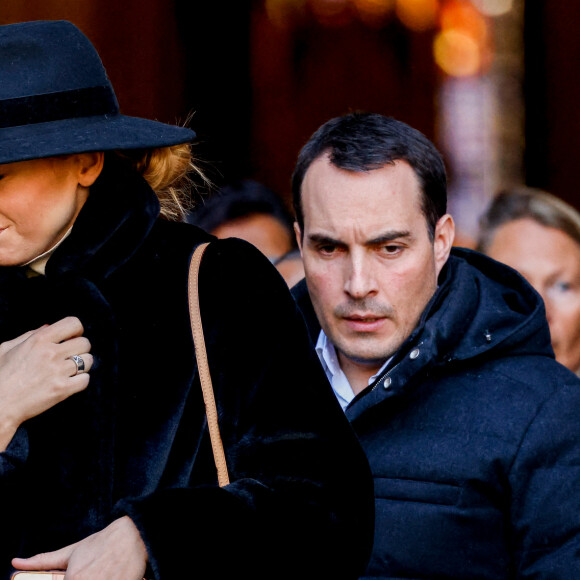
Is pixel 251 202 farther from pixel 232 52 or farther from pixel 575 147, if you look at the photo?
pixel 575 147

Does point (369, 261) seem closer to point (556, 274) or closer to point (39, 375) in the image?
point (39, 375)

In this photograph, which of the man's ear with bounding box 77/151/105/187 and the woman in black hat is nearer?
the woman in black hat

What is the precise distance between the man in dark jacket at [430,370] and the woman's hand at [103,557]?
1.05 meters

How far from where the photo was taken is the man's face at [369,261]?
9.29ft

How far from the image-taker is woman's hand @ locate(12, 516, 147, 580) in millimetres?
1672

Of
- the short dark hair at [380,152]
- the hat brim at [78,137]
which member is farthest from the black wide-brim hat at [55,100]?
the short dark hair at [380,152]

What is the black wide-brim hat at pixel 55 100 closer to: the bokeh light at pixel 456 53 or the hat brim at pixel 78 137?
the hat brim at pixel 78 137

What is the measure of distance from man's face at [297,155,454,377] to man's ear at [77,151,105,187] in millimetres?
995

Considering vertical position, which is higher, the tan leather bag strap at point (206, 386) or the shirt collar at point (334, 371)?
the tan leather bag strap at point (206, 386)

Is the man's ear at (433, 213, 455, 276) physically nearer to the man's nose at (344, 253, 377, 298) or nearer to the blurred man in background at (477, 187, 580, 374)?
the man's nose at (344, 253, 377, 298)

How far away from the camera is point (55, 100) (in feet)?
6.23

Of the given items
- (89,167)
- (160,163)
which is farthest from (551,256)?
(89,167)

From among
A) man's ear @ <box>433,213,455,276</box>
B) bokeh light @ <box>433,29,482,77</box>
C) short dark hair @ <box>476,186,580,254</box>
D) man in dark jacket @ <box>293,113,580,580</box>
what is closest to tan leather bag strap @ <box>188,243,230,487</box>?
man in dark jacket @ <box>293,113,580,580</box>

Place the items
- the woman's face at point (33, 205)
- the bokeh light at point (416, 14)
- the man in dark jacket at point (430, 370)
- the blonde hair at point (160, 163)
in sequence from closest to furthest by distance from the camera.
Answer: the woman's face at point (33, 205) → the blonde hair at point (160, 163) → the man in dark jacket at point (430, 370) → the bokeh light at point (416, 14)
